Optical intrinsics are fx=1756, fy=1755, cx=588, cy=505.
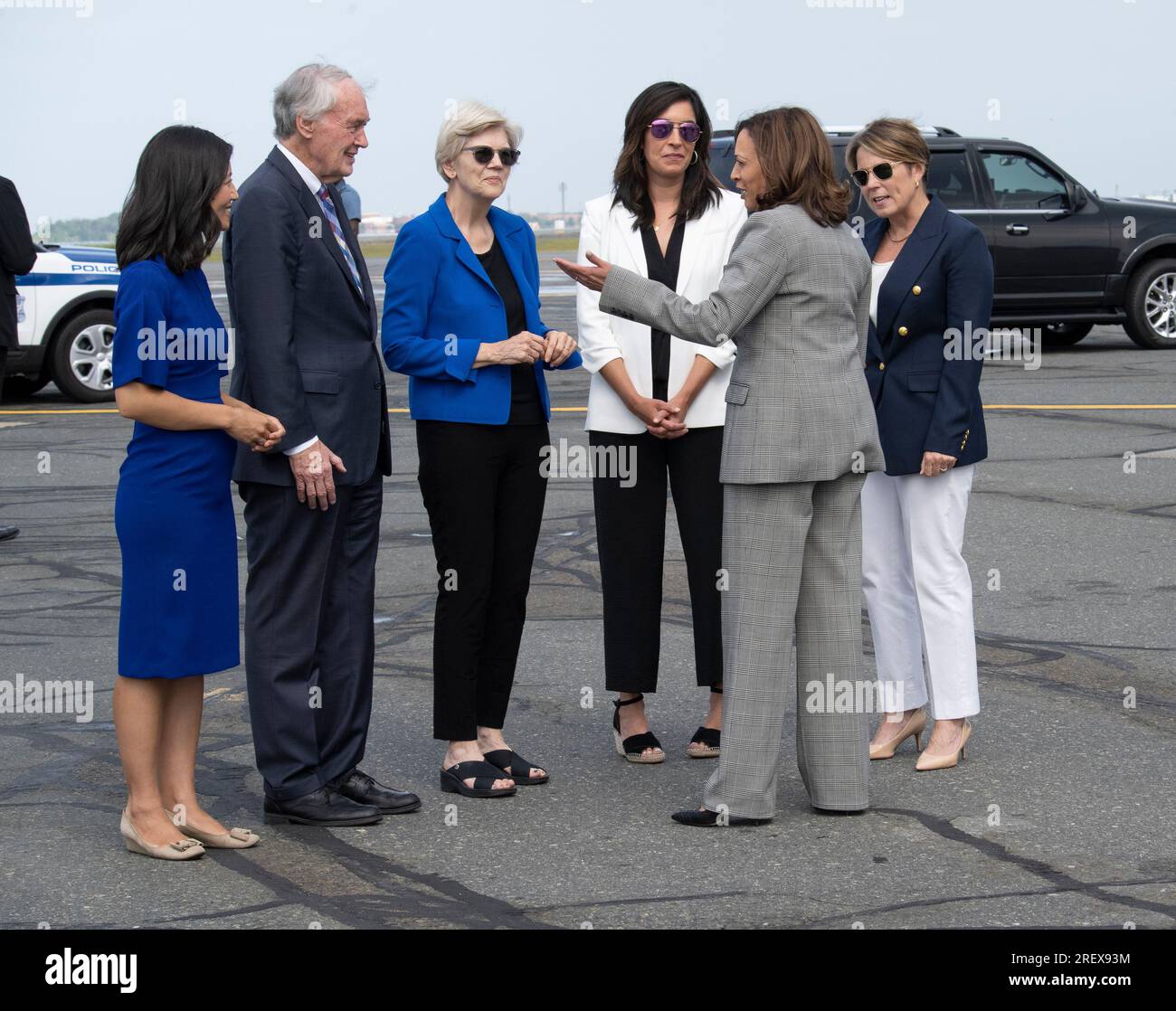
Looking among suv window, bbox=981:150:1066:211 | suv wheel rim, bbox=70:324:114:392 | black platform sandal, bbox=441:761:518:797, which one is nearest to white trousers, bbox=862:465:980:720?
black platform sandal, bbox=441:761:518:797

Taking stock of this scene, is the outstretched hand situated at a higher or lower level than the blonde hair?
lower

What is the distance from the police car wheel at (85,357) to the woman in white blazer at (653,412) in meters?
9.92

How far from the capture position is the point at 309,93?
477cm

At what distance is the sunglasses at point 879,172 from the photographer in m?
5.33

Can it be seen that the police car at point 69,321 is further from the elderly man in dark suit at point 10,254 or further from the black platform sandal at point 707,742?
the black platform sandal at point 707,742

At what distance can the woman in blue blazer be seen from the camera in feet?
17.0

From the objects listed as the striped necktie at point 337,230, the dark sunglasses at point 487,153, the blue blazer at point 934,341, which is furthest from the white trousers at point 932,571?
the striped necktie at point 337,230

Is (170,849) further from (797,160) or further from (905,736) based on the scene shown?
(797,160)

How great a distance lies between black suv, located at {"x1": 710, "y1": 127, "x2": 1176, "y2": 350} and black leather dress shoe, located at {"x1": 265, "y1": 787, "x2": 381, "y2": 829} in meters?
13.4

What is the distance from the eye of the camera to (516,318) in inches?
211

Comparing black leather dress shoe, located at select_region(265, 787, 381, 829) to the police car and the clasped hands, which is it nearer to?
the clasped hands

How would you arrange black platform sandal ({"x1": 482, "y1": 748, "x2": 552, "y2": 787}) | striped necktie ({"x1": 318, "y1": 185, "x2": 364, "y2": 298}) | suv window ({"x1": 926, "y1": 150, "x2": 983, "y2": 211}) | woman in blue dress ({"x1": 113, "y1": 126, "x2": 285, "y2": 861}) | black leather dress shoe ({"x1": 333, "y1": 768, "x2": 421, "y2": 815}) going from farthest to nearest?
suv window ({"x1": 926, "y1": 150, "x2": 983, "y2": 211}) → black platform sandal ({"x1": 482, "y1": 748, "x2": 552, "y2": 787}) → black leather dress shoe ({"x1": 333, "y1": 768, "x2": 421, "y2": 815}) → striped necktie ({"x1": 318, "y1": 185, "x2": 364, "y2": 298}) → woman in blue dress ({"x1": 113, "y1": 126, "x2": 285, "y2": 861})

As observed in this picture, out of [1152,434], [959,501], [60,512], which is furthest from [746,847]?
[1152,434]

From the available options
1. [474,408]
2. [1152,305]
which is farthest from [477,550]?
[1152,305]
